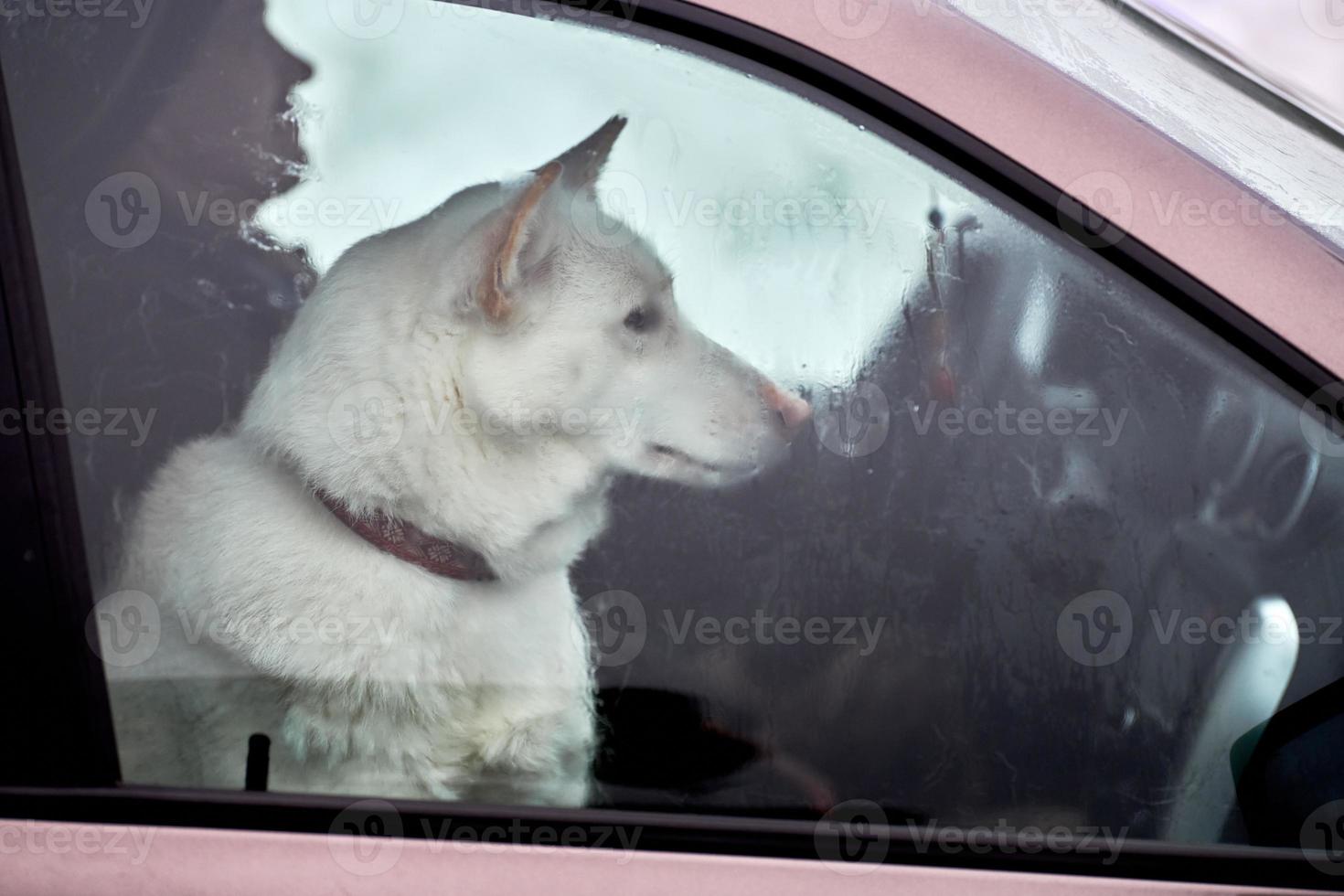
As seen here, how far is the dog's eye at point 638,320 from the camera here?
1.62 m

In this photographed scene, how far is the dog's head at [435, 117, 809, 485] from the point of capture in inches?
57.4

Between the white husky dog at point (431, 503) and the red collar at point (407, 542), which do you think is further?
the red collar at point (407, 542)

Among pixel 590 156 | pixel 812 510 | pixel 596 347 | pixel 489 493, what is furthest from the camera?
pixel 596 347

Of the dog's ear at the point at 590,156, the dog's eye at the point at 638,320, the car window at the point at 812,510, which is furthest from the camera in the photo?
the dog's eye at the point at 638,320

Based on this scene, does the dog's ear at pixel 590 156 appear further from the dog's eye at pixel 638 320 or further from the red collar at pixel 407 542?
the red collar at pixel 407 542

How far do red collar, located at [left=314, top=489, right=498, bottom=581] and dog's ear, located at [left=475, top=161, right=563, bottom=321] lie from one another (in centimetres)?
36

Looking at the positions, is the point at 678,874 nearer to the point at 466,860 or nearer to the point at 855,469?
the point at 466,860

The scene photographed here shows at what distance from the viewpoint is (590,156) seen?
1.46 m

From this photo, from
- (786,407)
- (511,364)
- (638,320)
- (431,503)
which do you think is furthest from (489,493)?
(786,407)

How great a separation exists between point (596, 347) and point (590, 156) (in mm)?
348

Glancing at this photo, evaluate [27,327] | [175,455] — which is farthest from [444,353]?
[27,327]

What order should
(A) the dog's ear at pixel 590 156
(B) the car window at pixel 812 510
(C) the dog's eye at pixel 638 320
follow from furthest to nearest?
(C) the dog's eye at pixel 638 320, (A) the dog's ear at pixel 590 156, (B) the car window at pixel 812 510

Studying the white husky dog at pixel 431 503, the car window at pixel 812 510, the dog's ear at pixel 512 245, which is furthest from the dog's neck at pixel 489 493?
the dog's ear at pixel 512 245

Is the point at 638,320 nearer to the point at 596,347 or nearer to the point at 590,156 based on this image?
the point at 596,347
